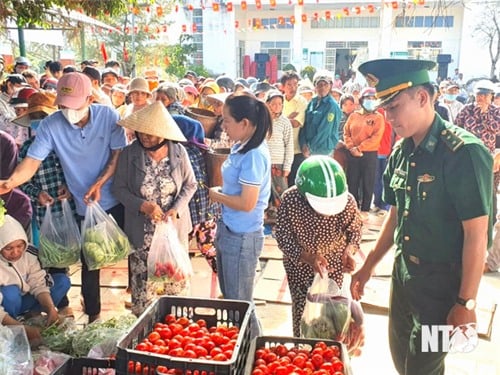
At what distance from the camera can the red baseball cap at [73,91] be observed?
3.15 metres

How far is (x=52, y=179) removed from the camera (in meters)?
3.37

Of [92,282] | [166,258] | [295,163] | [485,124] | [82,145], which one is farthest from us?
[295,163]

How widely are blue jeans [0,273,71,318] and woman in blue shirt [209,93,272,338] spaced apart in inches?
54.8

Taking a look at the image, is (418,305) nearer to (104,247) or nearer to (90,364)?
(90,364)

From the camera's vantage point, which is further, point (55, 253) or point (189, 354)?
point (55, 253)

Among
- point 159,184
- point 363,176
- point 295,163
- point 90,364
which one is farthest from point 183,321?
point 363,176

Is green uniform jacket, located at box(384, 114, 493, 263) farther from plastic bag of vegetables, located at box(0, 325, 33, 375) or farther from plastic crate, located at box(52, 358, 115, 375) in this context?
plastic bag of vegetables, located at box(0, 325, 33, 375)

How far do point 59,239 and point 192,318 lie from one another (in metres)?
1.57

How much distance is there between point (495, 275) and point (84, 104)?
413cm

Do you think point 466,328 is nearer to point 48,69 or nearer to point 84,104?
point 84,104

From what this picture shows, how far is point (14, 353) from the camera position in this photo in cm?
225

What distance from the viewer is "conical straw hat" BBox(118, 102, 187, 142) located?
3.04 meters

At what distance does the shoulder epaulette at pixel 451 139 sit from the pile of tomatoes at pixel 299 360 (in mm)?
910

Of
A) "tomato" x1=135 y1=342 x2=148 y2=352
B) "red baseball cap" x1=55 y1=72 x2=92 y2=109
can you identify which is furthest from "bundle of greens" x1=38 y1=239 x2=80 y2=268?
"tomato" x1=135 y1=342 x2=148 y2=352
